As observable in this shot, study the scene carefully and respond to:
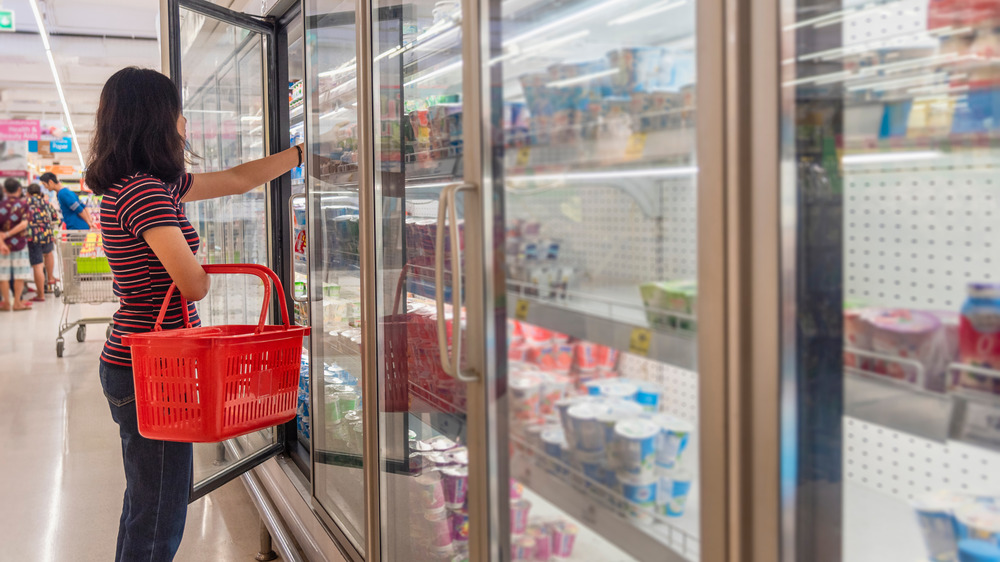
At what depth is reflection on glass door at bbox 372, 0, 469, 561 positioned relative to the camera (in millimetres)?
2195

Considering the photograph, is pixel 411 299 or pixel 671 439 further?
pixel 411 299

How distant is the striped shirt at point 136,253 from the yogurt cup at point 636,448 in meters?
1.45

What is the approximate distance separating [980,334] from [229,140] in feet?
13.8

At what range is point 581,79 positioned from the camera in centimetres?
134

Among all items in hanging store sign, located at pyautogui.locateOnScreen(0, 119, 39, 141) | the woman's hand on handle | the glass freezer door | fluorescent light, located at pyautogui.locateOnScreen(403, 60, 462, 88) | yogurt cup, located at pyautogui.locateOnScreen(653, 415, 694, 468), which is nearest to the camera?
yogurt cup, located at pyautogui.locateOnScreen(653, 415, 694, 468)

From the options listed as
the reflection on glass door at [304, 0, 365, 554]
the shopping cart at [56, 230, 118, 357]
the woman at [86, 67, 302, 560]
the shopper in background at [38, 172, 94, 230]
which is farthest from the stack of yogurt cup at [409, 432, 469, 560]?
the shopper in background at [38, 172, 94, 230]

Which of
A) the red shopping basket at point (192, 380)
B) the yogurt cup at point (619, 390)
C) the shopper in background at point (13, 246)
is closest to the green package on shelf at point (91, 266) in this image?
the shopper in background at point (13, 246)

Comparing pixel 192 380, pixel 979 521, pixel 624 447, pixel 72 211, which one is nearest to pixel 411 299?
pixel 192 380

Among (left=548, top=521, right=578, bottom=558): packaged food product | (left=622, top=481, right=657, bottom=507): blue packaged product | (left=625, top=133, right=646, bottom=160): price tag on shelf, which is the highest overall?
(left=625, top=133, right=646, bottom=160): price tag on shelf

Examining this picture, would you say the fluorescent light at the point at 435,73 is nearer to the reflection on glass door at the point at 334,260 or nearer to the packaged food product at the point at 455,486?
the reflection on glass door at the point at 334,260

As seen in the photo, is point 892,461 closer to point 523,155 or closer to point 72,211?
point 523,155

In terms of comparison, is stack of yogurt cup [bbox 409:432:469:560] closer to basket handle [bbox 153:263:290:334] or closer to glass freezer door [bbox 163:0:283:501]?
basket handle [bbox 153:263:290:334]

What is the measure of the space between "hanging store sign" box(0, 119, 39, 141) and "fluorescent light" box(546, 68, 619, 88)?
1908 centimetres

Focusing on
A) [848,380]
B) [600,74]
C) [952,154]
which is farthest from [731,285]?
[600,74]
